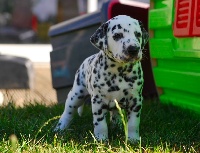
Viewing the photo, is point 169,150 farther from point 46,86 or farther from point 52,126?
point 46,86

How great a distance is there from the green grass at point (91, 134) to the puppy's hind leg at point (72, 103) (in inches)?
2.4

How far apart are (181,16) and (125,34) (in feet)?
3.15

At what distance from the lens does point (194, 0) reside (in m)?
3.29

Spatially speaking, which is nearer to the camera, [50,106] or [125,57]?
[125,57]

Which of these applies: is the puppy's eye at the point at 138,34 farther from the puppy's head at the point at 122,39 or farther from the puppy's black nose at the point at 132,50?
the puppy's black nose at the point at 132,50

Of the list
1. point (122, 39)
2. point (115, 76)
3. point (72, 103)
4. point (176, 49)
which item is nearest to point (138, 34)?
point (122, 39)

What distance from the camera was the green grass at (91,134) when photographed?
103 inches

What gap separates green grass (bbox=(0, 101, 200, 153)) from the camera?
261cm

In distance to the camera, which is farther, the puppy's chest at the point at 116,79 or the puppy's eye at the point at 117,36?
the puppy's chest at the point at 116,79

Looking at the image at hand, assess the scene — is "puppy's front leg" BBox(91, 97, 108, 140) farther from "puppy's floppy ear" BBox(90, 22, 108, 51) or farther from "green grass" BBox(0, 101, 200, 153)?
"puppy's floppy ear" BBox(90, 22, 108, 51)

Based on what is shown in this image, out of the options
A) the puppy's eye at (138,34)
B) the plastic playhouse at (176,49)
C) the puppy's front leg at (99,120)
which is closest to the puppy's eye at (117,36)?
the puppy's eye at (138,34)

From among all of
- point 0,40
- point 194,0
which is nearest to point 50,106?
point 194,0

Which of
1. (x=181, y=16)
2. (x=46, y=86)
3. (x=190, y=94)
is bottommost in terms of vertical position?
(x=46, y=86)

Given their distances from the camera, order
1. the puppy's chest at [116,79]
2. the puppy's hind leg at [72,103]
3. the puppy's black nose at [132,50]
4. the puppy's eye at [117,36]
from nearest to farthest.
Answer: the puppy's black nose at [132,50] → the puppy's eye at [117,36] → the puppy's chest at [116,79] → the puppy's hind leg at [72,103]
